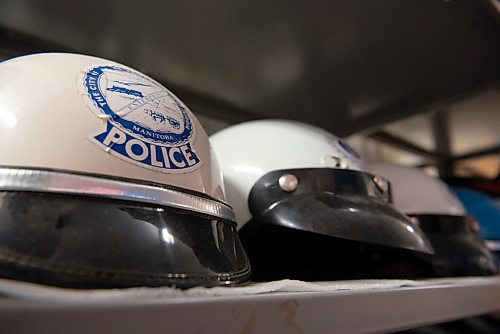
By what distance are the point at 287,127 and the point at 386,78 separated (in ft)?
0.93

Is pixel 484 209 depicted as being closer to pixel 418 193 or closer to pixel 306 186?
pixel 418 193

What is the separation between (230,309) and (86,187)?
0.13m

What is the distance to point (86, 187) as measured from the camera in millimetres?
311

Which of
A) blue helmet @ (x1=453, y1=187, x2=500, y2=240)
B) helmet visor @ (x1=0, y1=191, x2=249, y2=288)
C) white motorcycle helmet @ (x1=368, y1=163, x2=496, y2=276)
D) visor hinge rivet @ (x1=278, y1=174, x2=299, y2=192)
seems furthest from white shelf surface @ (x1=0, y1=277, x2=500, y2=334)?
blue helmet @ (x1=453, y1=187, x2=500, y2=240)

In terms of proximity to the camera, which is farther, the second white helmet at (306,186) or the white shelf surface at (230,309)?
the second white helmet at (306,186)

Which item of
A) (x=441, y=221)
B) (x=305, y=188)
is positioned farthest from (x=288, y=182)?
(x=441, y=221)

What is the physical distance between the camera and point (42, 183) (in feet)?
1.00

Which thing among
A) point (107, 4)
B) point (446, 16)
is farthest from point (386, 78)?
point (107, 4)

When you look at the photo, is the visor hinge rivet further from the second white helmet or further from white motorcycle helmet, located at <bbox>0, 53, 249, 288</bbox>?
white motorcycle helmet, located at <bbox>0, 53, 249, 288</bbox>

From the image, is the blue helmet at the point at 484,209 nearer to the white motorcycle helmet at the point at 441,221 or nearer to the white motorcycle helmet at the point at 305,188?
the white motorcycle helmet at the point at 441,221

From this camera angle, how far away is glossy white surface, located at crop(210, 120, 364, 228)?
57 cm

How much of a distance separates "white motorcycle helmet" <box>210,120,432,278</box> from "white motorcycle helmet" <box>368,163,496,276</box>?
0.56ft

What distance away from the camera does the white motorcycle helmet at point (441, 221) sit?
715 mm

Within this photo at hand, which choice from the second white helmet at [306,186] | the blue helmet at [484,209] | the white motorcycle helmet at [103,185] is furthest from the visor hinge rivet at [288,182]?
the blue helmet at [484,209]
